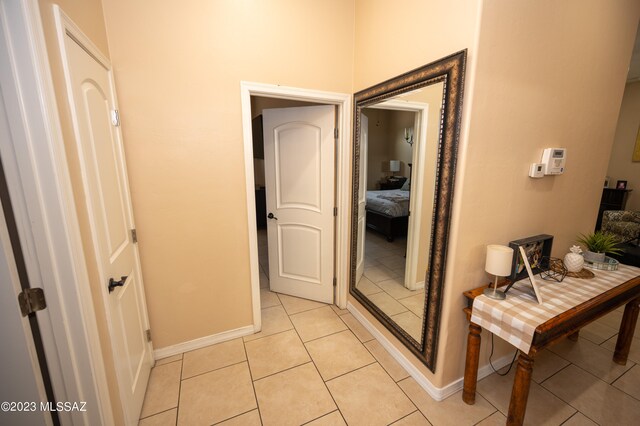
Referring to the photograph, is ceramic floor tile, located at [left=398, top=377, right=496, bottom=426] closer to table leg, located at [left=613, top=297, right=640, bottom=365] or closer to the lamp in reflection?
table leg, located at [left=613, top=297, right=640, bottom=365]

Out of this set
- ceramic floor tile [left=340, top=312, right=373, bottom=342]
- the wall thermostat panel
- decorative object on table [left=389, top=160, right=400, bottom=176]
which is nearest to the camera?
the wall thermostat panel

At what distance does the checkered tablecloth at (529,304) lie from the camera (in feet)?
4.25

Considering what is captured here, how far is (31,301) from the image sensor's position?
96cm

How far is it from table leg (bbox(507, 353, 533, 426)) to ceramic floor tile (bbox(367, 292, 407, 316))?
2.64ft

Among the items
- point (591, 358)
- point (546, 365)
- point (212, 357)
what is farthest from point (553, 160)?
point (212, 357)

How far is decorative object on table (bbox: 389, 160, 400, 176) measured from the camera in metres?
2.55

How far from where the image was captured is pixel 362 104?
7.07 ft

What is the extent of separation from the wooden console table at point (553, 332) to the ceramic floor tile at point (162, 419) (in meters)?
1.79

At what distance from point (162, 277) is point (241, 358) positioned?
0.87 m

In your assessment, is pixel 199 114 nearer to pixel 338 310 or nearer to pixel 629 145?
pixel 338 310

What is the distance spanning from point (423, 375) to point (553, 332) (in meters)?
0.82

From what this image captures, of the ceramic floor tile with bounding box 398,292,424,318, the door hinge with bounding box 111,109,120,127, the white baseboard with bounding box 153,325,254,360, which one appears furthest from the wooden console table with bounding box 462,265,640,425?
the door hinge with bounding box 111,109,120,127

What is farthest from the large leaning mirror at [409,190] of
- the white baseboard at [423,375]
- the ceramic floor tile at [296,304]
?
the ceramic floor tile at [296,304]

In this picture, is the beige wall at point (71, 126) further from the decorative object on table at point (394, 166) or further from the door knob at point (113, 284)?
the decorative object on table at point (394, 166)
